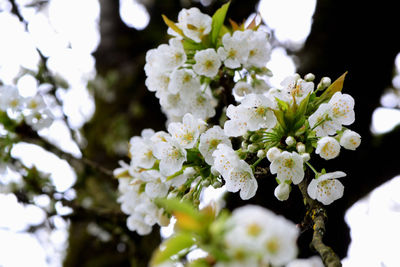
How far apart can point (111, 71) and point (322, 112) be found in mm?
2755

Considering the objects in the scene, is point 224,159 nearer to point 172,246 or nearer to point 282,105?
point 282,105

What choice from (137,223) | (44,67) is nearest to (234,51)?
(137,223)

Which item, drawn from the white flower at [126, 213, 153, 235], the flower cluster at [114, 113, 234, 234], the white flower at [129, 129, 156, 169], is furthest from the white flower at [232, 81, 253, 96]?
the white flower at [126, 213, 153, 235]

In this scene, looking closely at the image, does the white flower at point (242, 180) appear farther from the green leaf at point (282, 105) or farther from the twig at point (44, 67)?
the twig at point (44, 67)

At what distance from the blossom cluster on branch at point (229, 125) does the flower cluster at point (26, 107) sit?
2.03 ft

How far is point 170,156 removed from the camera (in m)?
1.16

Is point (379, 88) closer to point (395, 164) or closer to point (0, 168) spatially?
point (395, 164)

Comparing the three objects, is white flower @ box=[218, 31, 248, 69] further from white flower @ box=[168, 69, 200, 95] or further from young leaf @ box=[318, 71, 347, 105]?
young leaf @ box=[318, 71, 347, 105]

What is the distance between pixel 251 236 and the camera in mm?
545

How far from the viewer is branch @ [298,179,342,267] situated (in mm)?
772

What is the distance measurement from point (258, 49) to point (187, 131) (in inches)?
19.0

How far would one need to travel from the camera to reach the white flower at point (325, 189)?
40.6 inches

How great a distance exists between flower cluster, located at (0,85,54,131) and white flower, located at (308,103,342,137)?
1.43 metres

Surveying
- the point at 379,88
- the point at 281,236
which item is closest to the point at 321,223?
the point at 281,236
